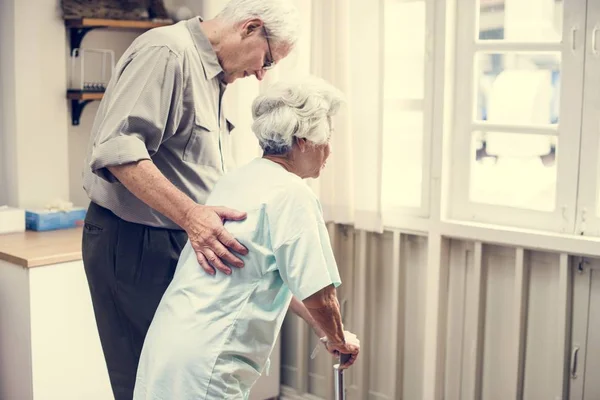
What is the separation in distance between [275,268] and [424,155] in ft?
4.79

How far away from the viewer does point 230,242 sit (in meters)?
1.67

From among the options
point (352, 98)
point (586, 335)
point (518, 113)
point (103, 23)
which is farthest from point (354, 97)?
point (586, 335)

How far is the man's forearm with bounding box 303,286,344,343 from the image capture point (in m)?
1.69

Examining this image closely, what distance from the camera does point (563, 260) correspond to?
2670 millimetres

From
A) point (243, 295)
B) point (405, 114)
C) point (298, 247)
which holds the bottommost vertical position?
point (243, 295)

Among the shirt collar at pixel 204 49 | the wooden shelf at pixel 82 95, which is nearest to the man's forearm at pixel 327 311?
the shirt collar at pixel 204 49

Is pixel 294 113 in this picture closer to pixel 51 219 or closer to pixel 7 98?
pixel 51 219

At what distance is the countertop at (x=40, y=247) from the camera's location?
275cm

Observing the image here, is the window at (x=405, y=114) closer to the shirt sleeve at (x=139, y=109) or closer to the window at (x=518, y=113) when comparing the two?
the window at (x=518, y=113)

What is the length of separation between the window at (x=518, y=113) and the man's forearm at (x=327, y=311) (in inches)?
49.5

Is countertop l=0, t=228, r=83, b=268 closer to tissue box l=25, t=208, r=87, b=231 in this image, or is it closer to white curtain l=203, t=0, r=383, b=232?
tissue box l=25, t=208, r=87, b=231

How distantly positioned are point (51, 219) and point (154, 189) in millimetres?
1521

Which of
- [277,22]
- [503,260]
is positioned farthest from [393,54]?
[277,22]

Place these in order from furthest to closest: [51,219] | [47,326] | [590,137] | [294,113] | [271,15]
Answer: [51,219] < [47,326] < [590,137] < [271,15] < [294,113]
